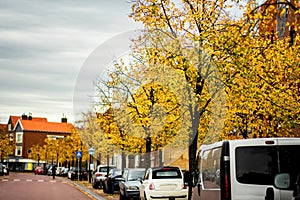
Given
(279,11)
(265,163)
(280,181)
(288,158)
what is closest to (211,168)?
(265,163)

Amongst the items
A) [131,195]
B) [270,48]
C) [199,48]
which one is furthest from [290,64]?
[131,195]

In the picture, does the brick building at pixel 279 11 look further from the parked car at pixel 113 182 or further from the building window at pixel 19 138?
the building window at pixel 19 138

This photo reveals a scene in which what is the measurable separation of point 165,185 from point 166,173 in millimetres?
606

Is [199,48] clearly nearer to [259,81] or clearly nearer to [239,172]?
[259,81]

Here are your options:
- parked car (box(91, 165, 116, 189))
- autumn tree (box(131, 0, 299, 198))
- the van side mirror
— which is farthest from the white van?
parked car (box(91, 165, 116, 189))

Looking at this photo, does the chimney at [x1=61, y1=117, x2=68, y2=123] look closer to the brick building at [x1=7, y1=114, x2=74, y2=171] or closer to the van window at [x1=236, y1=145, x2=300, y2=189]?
the brick building at [x1=7, y1=114, x2=74, y2=171]

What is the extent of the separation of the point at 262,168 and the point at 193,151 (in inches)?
500

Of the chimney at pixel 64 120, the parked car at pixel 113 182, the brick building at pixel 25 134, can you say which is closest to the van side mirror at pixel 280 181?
the parked car at pixel 113 182

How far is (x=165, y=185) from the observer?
2180cm

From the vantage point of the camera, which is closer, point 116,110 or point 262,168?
point 262,168

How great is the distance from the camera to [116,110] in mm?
33188

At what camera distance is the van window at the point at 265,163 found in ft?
33.6

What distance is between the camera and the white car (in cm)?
2164

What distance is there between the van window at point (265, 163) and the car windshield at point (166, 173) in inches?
463
